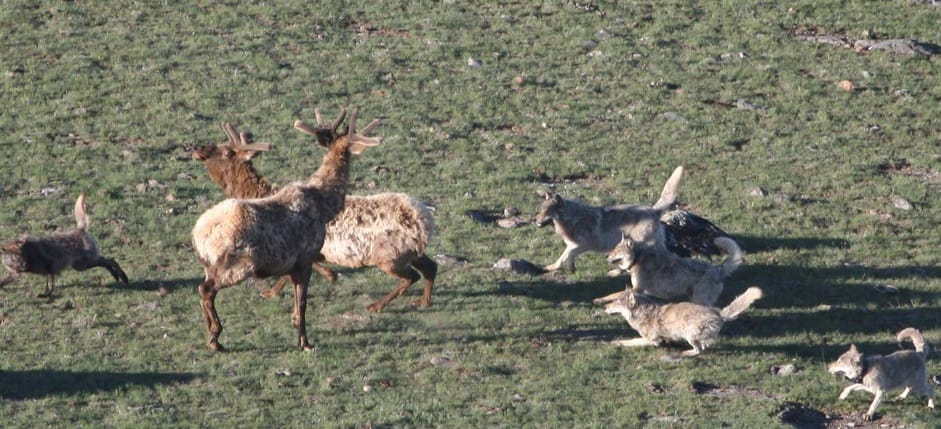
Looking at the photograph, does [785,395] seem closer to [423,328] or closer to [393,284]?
[423,328]

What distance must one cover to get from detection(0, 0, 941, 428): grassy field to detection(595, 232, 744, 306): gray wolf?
0.58m

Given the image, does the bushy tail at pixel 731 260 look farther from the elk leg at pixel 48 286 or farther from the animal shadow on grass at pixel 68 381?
the elk leg at pixel 48 286

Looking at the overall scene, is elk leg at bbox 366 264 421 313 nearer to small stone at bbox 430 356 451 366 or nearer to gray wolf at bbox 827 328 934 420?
small stone at bbox 430 356 451 366

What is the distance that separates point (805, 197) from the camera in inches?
846

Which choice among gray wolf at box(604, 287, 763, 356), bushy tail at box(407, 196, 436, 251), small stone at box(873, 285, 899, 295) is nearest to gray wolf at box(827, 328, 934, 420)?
gray wolf at box(604, 287, 763, 356)

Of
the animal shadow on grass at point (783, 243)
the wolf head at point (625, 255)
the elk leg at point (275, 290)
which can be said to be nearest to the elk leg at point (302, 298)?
the elk leg at point (275, 290)

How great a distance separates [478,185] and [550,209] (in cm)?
331

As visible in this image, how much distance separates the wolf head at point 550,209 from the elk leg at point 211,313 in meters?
4.71

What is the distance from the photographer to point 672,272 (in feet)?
54.4

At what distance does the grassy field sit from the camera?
14781mm

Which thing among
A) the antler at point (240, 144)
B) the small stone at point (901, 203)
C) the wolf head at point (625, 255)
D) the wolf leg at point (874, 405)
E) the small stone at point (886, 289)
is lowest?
the small stone at point (901, 203)

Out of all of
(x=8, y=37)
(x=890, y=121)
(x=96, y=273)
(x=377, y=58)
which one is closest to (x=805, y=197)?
(x=890, y=121)

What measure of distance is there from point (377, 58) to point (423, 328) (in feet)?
35.9

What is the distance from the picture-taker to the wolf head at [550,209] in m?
18.3
